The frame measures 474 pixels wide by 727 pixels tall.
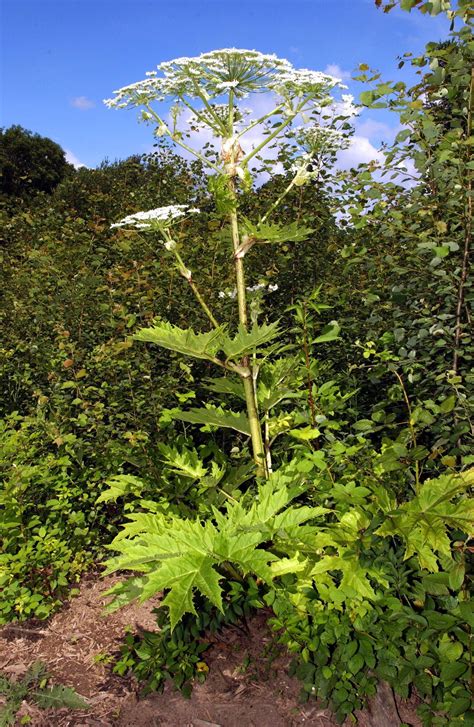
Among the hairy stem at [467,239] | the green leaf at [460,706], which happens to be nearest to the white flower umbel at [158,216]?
the hairy stem at [467,239]

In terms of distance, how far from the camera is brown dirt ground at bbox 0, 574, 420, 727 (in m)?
2.45

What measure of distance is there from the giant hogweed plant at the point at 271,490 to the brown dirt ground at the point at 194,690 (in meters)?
0.19

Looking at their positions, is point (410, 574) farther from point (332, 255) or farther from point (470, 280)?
point (332, 255)

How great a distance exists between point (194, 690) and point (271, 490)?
106cm

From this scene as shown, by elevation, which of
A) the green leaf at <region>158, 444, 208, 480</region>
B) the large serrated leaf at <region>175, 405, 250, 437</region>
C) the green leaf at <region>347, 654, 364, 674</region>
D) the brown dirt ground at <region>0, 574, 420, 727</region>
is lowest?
the brown dirt ground at <region>0, 574, 420, 727</region>

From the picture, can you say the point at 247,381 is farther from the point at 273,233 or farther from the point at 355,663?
the point at 355,663

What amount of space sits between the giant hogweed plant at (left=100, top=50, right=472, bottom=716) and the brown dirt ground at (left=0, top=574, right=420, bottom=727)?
19 cm

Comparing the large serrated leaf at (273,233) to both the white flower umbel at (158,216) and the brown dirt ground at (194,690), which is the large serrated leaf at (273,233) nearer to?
the white flower umbel at (158,216)

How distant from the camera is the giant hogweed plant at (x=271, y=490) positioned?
6.86ft

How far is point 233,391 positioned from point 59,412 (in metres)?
1.47

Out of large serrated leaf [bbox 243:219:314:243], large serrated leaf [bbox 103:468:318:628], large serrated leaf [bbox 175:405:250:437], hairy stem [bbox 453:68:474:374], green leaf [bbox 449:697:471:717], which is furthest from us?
large serrated leaf [bbox 175:405:250:437]

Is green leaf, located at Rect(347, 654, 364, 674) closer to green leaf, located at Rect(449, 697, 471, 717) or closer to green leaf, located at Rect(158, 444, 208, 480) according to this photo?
green leaf, located at Rect(449, 697, 471, 717)

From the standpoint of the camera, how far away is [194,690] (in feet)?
8.83

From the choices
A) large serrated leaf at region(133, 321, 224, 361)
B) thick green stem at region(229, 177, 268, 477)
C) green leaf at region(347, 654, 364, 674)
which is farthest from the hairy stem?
green leaf at region(347, 654, 364, 674)
